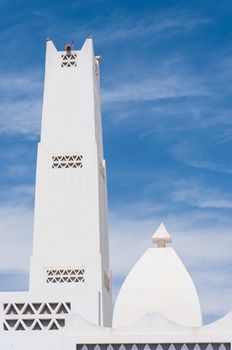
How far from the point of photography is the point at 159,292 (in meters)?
51.4

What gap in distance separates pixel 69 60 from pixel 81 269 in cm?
1265

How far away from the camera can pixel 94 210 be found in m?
50.2

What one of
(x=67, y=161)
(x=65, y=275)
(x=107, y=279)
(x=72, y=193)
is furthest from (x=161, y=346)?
(x=67, y=161)

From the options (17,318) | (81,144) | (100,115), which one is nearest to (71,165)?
(81,144)

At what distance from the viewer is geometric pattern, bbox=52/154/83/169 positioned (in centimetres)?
5144

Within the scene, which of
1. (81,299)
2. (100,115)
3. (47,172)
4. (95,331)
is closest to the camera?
(95,331)

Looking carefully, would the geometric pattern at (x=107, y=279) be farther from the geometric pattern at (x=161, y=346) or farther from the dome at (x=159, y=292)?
the geometric pattern at (x=161, y=346)

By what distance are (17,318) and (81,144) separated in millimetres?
10576

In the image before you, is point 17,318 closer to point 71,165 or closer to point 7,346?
point 7,346

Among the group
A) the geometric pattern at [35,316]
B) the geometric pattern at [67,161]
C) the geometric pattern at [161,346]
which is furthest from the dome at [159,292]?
the geometric pattern at [67,161]

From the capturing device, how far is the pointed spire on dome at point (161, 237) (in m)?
54.2

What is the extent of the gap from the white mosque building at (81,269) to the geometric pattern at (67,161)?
6 centimetres

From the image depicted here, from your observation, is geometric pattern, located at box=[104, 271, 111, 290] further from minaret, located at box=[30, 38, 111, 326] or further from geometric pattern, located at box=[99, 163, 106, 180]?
geometric pattern, located at box=[99, 163, 106, 180]

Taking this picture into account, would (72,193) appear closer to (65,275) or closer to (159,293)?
(65,275)
